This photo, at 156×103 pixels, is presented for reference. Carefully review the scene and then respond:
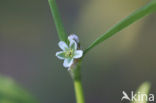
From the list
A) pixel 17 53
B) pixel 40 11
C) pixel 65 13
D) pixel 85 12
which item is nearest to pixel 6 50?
pixel 17 53

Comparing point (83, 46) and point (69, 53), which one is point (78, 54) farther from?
point (83, 46)

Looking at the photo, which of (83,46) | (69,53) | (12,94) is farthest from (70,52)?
(83,46)

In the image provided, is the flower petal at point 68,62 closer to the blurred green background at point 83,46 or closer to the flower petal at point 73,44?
the flower petal at point 73,44

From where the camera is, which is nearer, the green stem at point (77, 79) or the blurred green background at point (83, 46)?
the green stem at point (77, 79)

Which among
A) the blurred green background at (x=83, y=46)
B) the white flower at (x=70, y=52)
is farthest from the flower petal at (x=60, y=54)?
the blurred green background at (x=83, y=46)

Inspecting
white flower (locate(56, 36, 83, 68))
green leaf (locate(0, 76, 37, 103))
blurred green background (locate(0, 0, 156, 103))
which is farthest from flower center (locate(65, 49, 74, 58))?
blurred green background (locate(0, 0, 156, 103))

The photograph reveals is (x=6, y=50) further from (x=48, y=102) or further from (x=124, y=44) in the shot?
(x=124, y=44)

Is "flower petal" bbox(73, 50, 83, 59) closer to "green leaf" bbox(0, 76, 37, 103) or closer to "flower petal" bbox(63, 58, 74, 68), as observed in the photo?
"flower petal" bbox(63, 58, 74, 68)
